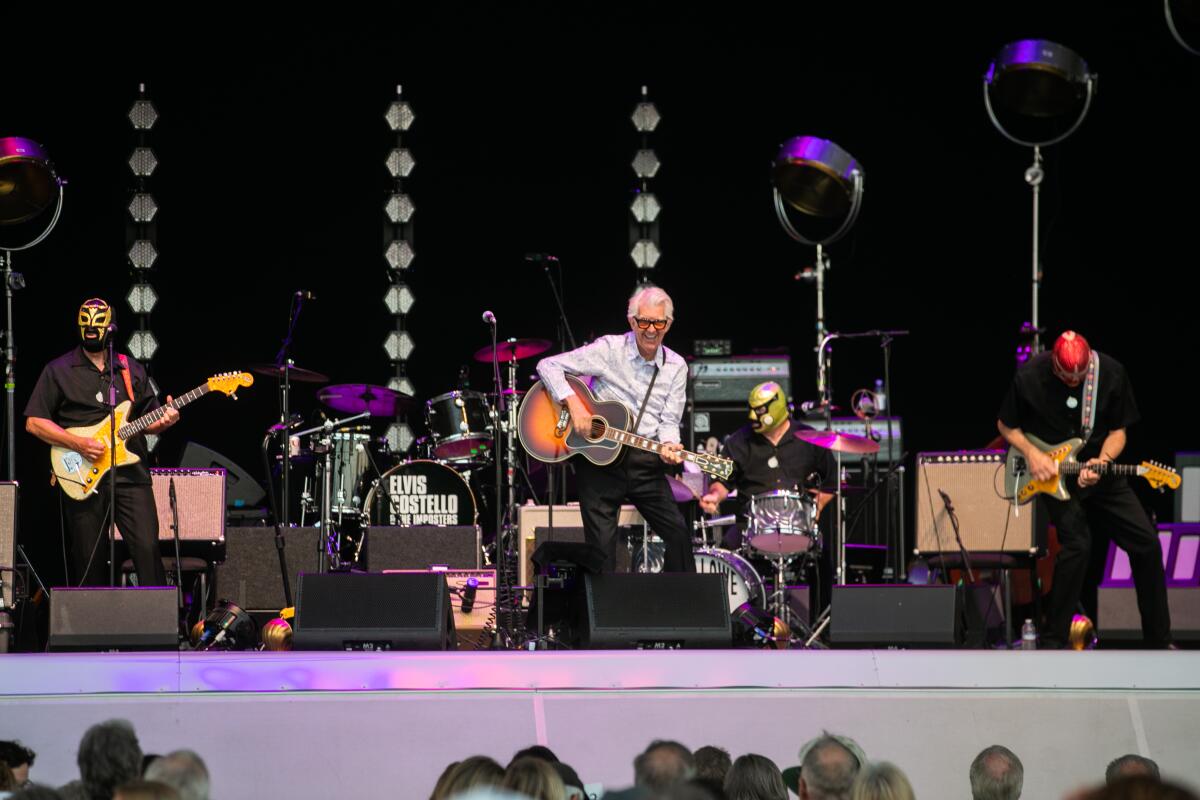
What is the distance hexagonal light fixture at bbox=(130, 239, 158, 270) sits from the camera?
12648 millimetres

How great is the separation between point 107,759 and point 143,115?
9.26 meters

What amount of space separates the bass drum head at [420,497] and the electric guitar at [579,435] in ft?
9.75

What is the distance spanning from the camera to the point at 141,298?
1264cm

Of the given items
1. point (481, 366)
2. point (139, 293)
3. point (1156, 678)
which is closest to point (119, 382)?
point (139, 293)

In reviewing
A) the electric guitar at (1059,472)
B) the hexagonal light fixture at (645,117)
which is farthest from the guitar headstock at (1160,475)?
the hexagonal light fixture at (645,117)

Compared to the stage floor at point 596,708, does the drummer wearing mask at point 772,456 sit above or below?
above

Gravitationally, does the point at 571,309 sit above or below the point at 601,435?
above

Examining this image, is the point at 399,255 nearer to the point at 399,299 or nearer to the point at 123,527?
the point at 399,299

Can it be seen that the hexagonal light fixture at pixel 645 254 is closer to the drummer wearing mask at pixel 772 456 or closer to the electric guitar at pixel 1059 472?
the drummer wearing mask at pixel 772 456

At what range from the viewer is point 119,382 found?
8.77 m

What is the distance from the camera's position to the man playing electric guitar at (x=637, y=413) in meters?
7.85

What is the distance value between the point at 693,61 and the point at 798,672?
7.88 meters

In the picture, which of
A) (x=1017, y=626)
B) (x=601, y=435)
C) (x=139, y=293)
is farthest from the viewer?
(x=139, y=293)

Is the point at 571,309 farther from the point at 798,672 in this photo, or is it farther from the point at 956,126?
the point at 798,672
